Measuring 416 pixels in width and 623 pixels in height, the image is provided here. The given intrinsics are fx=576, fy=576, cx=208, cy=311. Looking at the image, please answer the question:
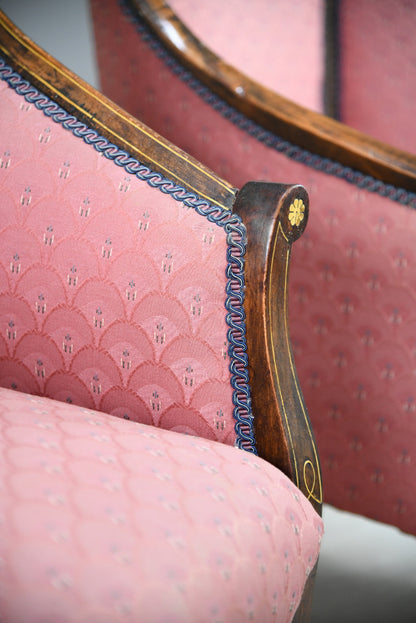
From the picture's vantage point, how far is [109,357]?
599 millimetres

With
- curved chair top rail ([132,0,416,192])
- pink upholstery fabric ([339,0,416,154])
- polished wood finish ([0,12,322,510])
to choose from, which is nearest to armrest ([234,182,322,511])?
polished wood finish ([0,12,322,510])

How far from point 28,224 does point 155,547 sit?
15.2 inches

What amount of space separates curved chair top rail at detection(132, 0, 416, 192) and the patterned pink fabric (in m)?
0.04

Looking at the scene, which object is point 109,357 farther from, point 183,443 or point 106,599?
point 106,599

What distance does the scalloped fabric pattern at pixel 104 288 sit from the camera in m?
0.56

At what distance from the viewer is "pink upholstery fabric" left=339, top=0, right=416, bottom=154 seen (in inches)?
59.1

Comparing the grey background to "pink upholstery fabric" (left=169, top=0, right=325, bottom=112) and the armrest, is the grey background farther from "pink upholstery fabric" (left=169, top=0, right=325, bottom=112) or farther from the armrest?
"pink upholstery fabric" (left=169, top=0, right=325, bottom=112)

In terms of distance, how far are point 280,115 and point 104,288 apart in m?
0.43

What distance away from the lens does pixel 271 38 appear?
145 cm

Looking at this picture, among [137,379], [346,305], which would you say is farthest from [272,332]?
[346,305]

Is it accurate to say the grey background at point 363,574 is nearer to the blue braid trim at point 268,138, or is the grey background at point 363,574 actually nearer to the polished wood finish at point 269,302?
the polished wood finish at point 269,302

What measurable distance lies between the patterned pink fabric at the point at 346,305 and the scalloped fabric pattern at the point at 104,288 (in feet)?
1.21


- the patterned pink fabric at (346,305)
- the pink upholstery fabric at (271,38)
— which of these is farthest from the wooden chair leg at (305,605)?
the pink upholstery fabric at (271,38)

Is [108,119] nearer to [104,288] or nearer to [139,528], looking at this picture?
[104,288]
